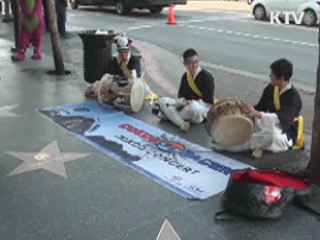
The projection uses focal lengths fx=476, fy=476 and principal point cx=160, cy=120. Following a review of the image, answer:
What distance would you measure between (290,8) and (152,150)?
13.8 m

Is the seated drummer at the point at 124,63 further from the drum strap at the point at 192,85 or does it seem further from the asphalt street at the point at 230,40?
the asphalt street at the point at 230,40

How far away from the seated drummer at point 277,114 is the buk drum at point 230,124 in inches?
2.5

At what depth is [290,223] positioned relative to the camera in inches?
143

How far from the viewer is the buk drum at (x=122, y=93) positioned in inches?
244

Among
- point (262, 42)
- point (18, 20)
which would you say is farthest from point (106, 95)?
point (262, 42)

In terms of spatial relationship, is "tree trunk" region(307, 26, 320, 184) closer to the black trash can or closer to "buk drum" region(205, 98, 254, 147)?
"buk drum" region(205, 98, 254, 147)

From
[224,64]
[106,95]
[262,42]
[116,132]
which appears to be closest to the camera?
[116,132]

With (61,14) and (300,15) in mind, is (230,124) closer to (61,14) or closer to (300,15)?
(61,14)

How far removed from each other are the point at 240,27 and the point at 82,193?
12.8 meters

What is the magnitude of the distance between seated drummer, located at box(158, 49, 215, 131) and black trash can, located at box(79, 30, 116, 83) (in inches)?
86.5

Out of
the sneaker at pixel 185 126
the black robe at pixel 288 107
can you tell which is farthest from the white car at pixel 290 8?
the black robe at pixel 288 107

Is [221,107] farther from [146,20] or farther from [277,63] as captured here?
[146,20]

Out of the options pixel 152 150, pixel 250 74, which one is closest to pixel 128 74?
pixel 152 150

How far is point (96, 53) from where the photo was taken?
304 inches
